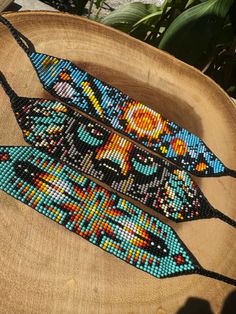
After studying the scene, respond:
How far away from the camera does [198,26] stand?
1728mm

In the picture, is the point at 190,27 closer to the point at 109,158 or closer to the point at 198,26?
the point at 198,26

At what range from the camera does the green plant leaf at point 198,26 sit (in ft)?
5.64

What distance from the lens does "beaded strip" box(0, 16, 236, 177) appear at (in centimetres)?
125

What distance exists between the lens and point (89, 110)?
4.17ft

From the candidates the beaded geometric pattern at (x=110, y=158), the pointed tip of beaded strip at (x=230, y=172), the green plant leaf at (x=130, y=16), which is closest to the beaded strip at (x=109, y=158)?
the beaded geometric pattern at (x=110, y=158)

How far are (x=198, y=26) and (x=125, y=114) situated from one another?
0.76 m

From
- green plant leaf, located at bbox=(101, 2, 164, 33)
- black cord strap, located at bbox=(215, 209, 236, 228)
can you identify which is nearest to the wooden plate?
black cord strap, located at bbox=(215, 209, 236, 228)

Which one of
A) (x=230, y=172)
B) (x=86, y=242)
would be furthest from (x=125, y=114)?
(x=86, y=242)

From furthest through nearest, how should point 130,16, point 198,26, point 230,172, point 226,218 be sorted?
1. point 130,16
2. point 198,26
3. point 230,172
4. point 226,218

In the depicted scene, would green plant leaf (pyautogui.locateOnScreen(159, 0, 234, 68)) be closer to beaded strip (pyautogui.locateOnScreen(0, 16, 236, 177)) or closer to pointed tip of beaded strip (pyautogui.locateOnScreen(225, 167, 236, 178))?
beaded strip (pyautogui.locateOnScreen(0, 16, 236, 177))

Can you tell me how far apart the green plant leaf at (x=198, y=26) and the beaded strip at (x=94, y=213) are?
1078 millimetres

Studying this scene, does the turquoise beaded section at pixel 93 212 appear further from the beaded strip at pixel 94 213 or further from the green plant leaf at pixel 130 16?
the green plant leaf at pixel 130 16

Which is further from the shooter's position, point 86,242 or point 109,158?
point 109,158

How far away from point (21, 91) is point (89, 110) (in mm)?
257
